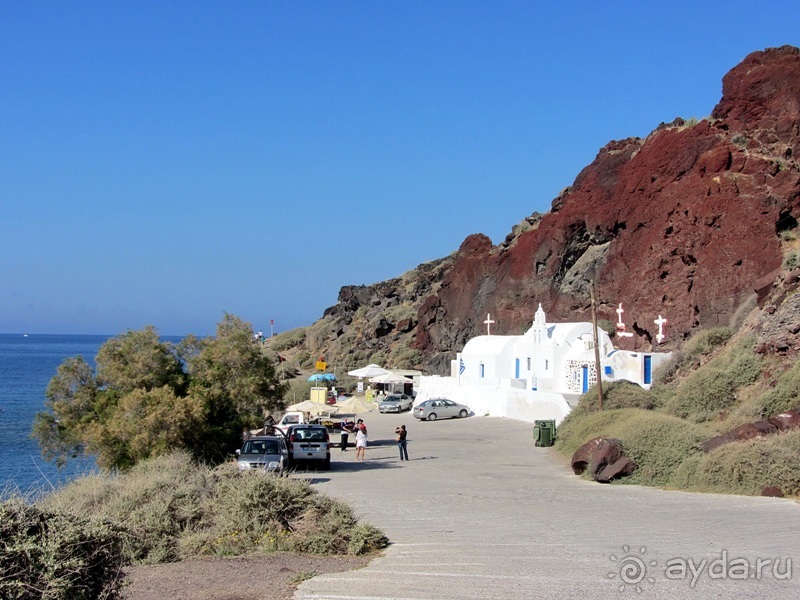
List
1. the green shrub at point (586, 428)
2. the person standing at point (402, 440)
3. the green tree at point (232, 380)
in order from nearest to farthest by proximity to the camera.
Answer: the green tree at point (232, 380) < the green shrub at point (586, 428) < the person standing at point (402, 440)

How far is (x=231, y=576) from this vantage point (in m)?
8.67

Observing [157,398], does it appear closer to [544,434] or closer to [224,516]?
[224,516]

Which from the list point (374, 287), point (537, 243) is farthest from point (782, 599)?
point (374, 287)

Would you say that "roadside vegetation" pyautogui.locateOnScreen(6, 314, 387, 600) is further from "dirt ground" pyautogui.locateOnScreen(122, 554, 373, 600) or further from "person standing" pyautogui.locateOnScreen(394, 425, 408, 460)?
"person standing" pyautogui.locateOnScreen(394, 425, 408, 460)

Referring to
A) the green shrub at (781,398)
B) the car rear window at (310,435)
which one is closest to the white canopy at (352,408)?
the car rear window at (310,435)

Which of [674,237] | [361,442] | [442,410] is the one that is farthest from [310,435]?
[674,237]

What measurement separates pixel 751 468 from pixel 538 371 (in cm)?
2720

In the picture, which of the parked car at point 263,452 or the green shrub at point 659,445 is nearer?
the green shrub at point 659,445

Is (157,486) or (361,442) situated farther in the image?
(361,442)

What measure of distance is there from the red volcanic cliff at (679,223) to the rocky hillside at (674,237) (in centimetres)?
8

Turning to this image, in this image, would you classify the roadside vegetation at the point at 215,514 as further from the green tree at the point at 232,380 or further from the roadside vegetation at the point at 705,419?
the green tree at the point at 232,380

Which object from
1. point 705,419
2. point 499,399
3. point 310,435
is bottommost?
point 310,435

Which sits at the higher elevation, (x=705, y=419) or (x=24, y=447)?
(x=705, y=419)

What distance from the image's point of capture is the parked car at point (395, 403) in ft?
164
